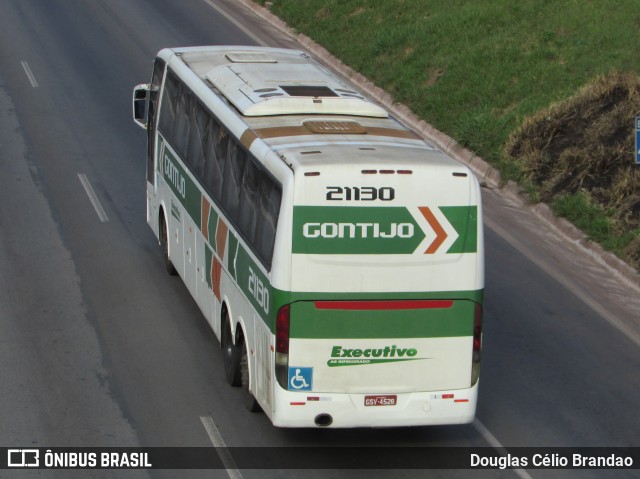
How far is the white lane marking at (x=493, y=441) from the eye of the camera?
40.0 feet

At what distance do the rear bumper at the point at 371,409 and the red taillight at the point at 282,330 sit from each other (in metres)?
0.41

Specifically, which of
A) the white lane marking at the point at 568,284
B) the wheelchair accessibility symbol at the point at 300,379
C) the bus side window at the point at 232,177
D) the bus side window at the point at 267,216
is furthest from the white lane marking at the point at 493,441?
the white lane marking at the point at 568,284

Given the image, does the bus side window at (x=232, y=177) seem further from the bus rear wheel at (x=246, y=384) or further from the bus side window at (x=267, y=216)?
the bus rear wheel at (x=246, y=384)

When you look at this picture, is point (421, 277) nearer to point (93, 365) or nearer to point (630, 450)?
point (630, 450)

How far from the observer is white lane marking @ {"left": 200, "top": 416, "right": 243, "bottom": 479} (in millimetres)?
11945

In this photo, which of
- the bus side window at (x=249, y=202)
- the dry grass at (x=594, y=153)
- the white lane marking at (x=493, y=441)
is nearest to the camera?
the white lane marking at (x=493, y=441)

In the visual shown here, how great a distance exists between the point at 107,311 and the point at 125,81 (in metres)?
12.8

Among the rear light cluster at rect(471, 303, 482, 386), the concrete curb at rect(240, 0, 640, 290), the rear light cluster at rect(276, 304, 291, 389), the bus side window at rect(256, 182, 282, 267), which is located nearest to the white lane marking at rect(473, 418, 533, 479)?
the rear light cluster at rect(471, 303, 482, 386)

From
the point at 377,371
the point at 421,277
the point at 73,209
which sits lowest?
the point at 73,209

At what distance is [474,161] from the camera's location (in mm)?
22891

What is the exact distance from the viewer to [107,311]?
15961 millimetres

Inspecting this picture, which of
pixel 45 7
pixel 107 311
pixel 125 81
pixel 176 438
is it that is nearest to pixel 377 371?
pixel 176 438

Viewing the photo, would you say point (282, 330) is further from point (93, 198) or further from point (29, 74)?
point (29, 74)

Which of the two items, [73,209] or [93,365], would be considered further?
[73,209]
